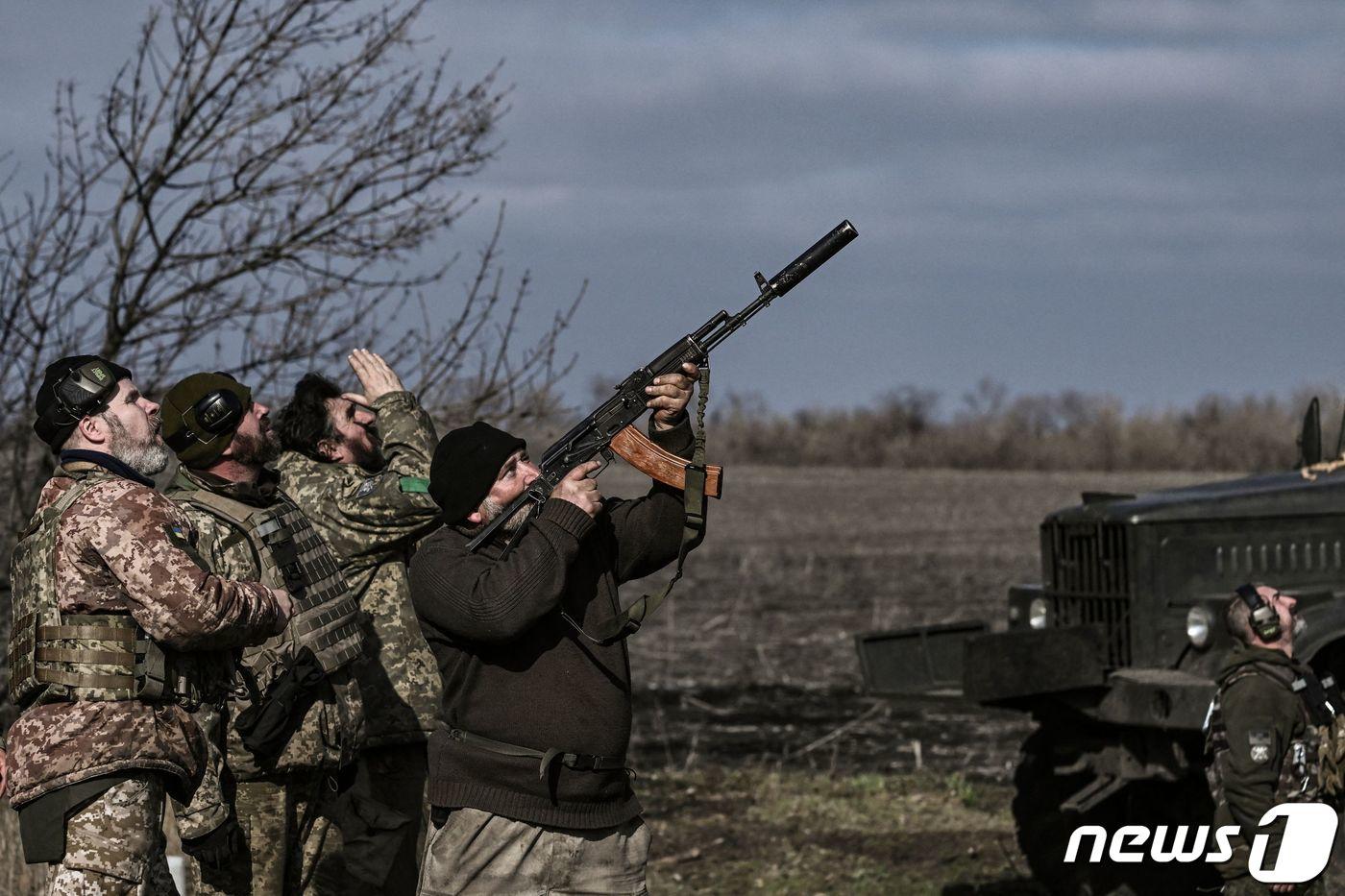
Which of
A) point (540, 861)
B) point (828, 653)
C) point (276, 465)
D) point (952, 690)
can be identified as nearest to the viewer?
point (540, 861)

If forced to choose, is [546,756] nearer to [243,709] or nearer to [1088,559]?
[243,709]

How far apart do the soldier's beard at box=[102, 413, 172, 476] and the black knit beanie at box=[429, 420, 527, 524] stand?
93 cm

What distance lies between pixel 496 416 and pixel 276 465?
2188mm

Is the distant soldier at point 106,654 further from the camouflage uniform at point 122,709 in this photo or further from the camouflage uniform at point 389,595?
the camouflage uniform at point 389,595

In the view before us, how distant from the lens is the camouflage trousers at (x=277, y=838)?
512 cm

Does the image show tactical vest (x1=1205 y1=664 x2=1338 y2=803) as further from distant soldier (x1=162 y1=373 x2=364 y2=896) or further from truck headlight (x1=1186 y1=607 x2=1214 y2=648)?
distant soldier (x1=162 y1=373 x2=364 y2=896)

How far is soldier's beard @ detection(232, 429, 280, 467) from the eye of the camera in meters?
5.33

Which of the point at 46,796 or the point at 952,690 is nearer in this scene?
the point at 46,796

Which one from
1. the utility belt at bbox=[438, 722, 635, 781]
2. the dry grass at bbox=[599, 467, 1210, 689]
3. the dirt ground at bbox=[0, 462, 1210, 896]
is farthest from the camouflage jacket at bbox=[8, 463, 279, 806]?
the dry grass at bbox=[599, 467, 1210, 689]

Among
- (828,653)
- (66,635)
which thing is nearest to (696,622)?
(828,653)

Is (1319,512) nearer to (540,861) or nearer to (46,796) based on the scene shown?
(540,861)

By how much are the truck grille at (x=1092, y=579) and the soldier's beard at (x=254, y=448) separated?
4380mm

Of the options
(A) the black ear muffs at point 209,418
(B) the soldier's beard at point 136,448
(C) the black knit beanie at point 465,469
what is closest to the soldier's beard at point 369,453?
(A) the black ear muffs at point 209,418

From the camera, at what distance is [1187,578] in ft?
26.5
